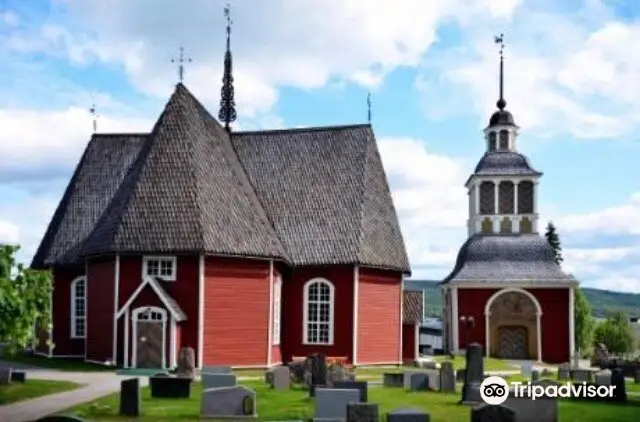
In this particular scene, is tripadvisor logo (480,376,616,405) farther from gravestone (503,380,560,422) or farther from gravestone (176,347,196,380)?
gravestone (176,347,196,380)

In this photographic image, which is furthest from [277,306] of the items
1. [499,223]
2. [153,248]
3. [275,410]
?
[499,223]

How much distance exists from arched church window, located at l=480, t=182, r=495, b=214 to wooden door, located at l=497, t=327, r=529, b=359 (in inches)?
326

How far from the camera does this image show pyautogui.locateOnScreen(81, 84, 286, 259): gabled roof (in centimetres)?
3562

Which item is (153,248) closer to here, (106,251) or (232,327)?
(106,251)

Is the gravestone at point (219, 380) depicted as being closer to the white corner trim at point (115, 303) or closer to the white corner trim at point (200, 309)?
the white corner trim at point (200, 309)

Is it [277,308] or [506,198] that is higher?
[506,198]

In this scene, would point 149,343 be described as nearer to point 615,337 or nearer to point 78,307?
point 78,307

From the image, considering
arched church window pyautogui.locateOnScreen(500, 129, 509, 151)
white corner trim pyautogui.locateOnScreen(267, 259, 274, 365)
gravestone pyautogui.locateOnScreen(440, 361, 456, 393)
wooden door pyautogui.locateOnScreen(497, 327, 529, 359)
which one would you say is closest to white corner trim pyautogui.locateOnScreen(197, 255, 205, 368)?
white corner trim pyautogui.locateOnScreen(267, 259, 274, 365)

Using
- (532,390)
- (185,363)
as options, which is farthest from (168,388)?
(532,390)

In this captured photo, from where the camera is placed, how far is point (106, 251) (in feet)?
117

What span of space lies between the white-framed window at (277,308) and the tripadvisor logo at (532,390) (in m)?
15.7

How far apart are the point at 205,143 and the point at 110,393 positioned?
1659 cm

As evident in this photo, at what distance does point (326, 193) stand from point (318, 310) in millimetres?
5777

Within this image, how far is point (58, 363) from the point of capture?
1532 inches
